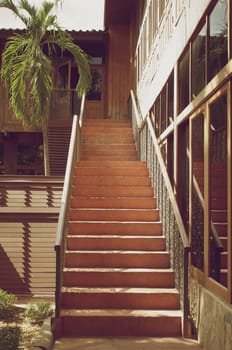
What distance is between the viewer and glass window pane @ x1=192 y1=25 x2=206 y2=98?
611 cm

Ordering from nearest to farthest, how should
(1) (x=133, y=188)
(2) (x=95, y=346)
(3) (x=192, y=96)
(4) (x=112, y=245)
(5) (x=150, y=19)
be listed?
(2) (x=95, y=346) < (3) (x=192, y=96) < (4) (x=112, y=245) < (1) (x=133, y=188) < (5) (x=150, y=19)

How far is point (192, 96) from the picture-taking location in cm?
658

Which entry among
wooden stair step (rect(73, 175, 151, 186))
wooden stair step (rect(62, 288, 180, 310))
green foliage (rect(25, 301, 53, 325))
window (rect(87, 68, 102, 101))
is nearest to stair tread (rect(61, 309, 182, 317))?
wooden stair step (rect(62, 288, 180, 310))

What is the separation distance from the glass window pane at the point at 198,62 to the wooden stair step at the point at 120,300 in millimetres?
2604

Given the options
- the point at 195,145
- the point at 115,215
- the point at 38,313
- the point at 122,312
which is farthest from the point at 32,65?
the point at 122,312

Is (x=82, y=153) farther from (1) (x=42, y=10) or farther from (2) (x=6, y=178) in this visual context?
(1) (x=42, y=10)

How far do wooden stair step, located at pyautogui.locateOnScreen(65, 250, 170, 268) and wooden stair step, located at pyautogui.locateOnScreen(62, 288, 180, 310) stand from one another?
75cm

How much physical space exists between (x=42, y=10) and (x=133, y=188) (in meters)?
5.36

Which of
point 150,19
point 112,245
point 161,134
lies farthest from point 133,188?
point 150,19

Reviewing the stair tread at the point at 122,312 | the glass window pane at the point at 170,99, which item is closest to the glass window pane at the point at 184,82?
the glass window pane at the point at 170,99

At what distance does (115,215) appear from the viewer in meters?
8.23

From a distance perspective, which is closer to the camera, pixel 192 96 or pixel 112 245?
pixel 192 96

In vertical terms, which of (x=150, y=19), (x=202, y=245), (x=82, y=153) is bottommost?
(x=202, y=245)

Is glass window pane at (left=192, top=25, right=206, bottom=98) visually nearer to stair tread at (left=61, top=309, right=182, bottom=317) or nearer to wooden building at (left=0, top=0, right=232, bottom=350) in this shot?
wooden building at (left=0, top=0, right=232, bottom=350)
